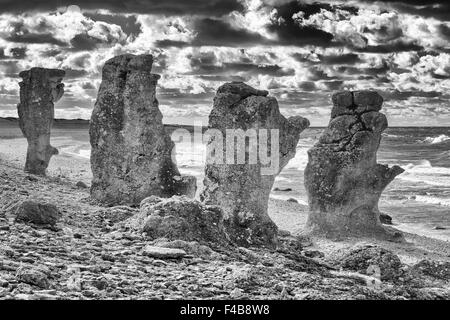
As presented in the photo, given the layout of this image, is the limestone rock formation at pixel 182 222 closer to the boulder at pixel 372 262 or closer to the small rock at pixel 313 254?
the boulder at pixel 372 262

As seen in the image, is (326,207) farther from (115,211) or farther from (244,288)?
(244,288)

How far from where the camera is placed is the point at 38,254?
26.9ft

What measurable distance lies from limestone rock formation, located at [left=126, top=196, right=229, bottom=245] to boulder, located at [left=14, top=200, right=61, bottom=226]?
131 cm

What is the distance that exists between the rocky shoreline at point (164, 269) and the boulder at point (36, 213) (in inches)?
6.3

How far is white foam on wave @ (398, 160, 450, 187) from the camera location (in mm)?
38544

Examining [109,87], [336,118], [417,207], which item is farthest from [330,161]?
[417,207]

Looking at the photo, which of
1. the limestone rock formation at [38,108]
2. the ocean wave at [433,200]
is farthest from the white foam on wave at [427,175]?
the limestone rock formation at [38,108]

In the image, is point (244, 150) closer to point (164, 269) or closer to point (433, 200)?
point (164, 269)

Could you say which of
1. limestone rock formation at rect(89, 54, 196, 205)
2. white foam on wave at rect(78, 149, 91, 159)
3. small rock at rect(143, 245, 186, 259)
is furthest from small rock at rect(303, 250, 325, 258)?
white foam on wave at rect(78, 149, 91, 159)

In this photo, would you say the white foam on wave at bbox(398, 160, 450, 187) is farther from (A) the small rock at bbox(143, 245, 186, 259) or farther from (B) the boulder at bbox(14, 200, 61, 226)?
(A) the small rock at bbox(143, 245, 186, 259)

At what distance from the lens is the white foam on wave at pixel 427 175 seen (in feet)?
126
